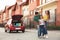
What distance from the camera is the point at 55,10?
1511 inches

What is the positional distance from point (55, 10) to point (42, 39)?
2369cm

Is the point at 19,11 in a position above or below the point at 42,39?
above

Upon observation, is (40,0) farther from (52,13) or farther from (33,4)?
(52,13)

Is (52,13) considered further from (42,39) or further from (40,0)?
(42,39)

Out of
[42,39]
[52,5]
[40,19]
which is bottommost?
[42,39]

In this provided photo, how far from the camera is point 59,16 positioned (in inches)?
1476

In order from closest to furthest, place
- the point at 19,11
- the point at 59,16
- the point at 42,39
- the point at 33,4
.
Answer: the point at 42,39, the point at 59,16, the point at 33,4, the point at 19,11

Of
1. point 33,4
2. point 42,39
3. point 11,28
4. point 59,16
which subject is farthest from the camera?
point 33,4

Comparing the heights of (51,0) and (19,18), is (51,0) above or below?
above

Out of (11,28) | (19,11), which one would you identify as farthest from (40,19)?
(19,11)

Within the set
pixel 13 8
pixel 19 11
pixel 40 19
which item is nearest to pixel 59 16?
pixel 40 19

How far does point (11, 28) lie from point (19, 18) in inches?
80.6

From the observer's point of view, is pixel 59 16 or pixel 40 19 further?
pixel 59 16

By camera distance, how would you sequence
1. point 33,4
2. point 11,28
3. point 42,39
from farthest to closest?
1. point 33,4
2. point 11,28
3. point 42,39
